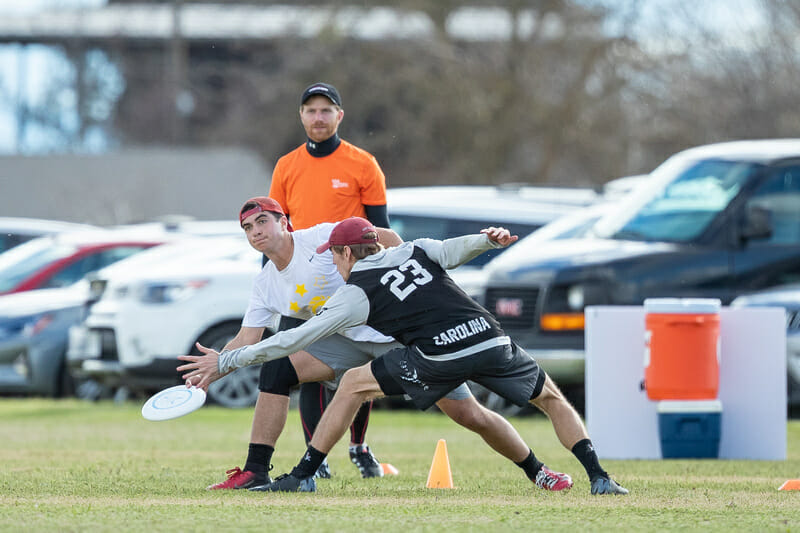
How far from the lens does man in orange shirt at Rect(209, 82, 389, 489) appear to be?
852cm

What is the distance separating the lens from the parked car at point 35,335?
16.1 m

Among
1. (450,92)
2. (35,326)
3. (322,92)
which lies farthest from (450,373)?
(450,92)

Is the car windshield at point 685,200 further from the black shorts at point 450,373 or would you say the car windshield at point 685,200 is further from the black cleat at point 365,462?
the black shorts at point 450,373

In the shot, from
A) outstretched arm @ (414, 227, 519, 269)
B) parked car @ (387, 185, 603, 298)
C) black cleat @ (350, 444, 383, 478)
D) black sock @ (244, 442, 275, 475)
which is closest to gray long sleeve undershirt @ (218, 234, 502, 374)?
outstretched arm @ (414, 227, 519, 269)

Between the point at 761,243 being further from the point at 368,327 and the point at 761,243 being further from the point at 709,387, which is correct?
the point at 368,327

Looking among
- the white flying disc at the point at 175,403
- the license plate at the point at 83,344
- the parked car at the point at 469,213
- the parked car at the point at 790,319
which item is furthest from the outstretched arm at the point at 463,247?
the license plate at the point at 83,344

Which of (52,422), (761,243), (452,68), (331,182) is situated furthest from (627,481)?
(452,68)

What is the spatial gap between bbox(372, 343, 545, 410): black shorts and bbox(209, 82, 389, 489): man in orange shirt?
1.46 meters

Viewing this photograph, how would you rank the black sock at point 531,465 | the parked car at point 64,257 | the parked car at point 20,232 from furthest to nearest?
the parked car at point 20,232 < the parked car at point 64,257 < the black sock at point 531,465

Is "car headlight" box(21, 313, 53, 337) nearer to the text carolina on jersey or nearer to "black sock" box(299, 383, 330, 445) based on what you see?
"black sock" box(299, 383, 330, 445)

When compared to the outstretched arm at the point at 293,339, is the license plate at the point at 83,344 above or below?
below

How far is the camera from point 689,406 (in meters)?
10.5

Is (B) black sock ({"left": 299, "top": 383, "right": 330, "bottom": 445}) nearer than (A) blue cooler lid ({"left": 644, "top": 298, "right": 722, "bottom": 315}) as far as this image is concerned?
Yes

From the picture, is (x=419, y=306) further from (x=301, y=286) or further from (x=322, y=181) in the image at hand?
(x=322, y=181)
